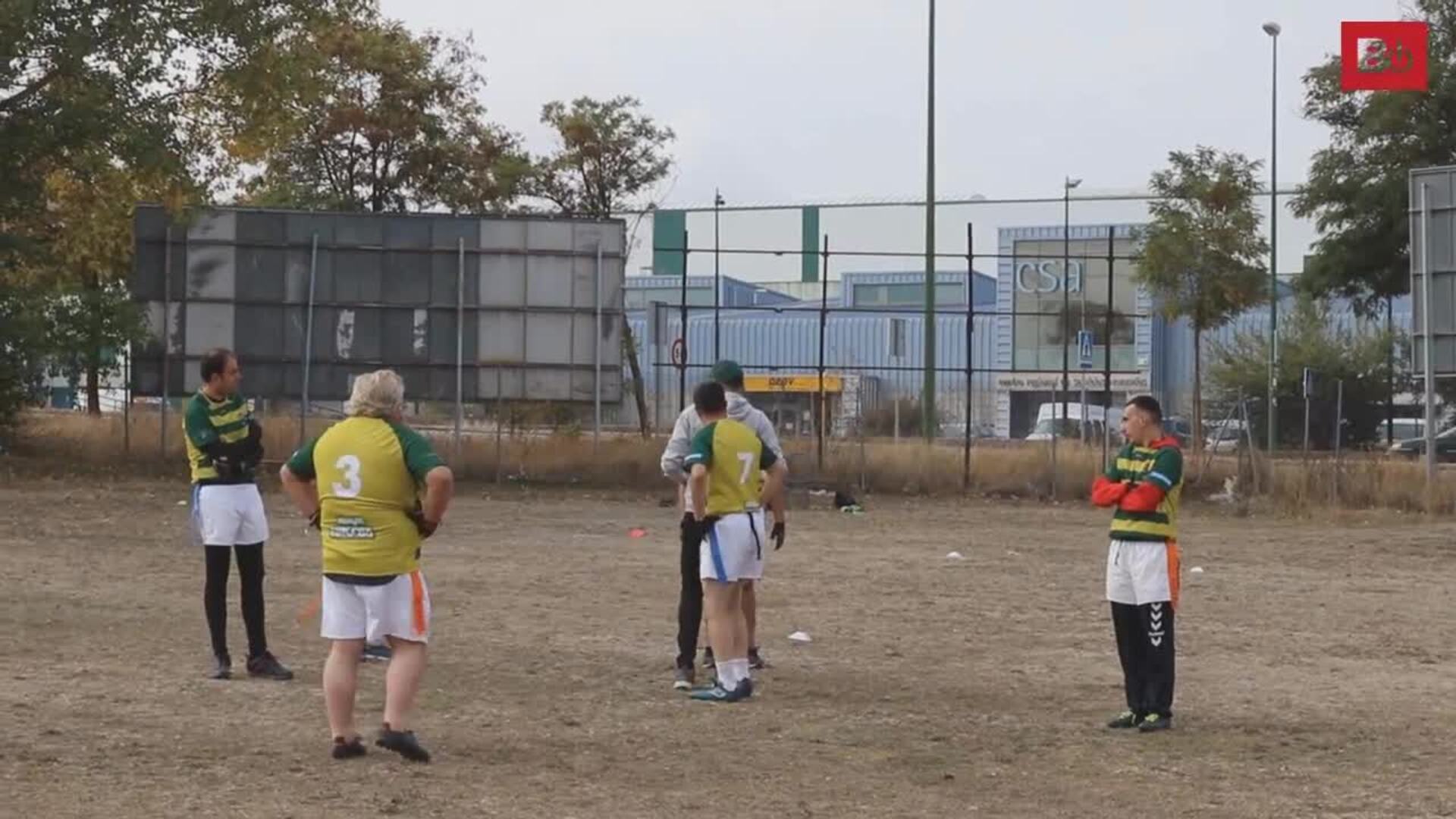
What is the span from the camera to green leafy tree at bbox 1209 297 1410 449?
41375 mm

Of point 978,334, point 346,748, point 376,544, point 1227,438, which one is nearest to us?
point 376,544

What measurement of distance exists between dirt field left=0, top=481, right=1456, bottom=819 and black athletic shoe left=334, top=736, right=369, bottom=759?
0.09m

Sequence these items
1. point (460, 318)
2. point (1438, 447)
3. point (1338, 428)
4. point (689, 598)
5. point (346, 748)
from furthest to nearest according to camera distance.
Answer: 1. point (1438, 447)
2. point (460, 318)
3. point (1338, 428)
4. point (689, 598)
5. point (346, 748)

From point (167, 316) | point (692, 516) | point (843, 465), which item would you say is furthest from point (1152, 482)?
point (167, 316)

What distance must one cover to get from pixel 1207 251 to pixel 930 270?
6.85m

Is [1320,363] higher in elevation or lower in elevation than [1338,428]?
higher

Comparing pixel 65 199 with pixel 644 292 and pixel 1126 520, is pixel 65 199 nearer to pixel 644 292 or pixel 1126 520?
pixel 644 292

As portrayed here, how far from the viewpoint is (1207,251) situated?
41.5 m

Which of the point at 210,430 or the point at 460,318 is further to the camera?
the point at 460,318

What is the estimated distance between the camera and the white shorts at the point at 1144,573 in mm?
10523

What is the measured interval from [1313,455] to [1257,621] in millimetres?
17422

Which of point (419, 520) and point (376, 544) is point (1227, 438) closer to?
point (419, 520)

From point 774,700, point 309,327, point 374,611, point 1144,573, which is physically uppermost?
point 309,327

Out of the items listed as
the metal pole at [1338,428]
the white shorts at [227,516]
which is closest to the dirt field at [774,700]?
Answer: the white shorts at [227,516]
